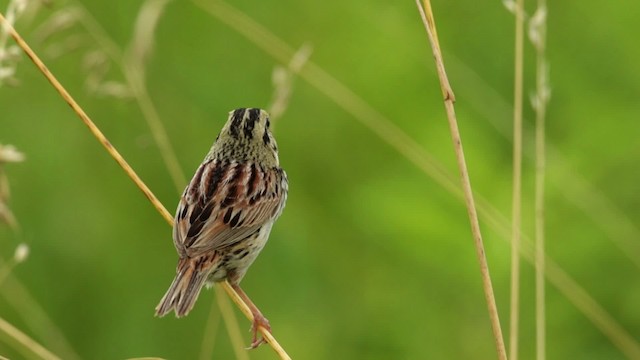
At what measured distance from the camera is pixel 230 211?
3.50 metres

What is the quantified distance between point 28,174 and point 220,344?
148 centimetres

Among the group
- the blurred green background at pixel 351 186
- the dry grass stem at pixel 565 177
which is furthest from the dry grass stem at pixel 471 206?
the blurred green background at pixel 351 186

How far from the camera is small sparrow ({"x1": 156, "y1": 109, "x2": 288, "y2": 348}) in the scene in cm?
335

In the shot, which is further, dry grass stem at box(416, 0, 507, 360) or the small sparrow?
the small sparrow

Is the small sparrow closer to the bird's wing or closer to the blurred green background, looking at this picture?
the bird's wing

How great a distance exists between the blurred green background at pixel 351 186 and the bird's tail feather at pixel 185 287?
215 centimetres

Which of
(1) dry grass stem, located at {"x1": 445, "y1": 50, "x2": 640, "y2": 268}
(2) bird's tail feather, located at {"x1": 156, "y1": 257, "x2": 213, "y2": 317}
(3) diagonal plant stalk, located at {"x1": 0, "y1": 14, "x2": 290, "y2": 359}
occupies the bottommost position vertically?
(2) bird's tail feather, located at {"x1": 156, "y1": 257, "x2": 213, "y2": 317}

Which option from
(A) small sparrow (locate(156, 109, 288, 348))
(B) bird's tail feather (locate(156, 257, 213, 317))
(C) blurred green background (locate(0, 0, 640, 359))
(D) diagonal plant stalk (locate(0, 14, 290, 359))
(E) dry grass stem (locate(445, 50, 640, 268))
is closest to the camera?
(D) diagonal plant stalk (locate(0, 14, 290, 359))

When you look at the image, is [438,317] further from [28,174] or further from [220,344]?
[28,174]

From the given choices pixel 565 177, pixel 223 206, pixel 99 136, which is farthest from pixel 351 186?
pixel 99 136

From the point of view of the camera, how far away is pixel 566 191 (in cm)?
568

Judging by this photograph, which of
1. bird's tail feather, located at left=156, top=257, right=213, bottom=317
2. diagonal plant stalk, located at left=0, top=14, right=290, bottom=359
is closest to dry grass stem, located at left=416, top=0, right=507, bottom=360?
diagonal plant stalk, located at left=0, top=14, right=290, bottom=359

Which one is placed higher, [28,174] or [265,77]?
[265,77]

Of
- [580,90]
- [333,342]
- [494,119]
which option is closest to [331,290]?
[333,342]
